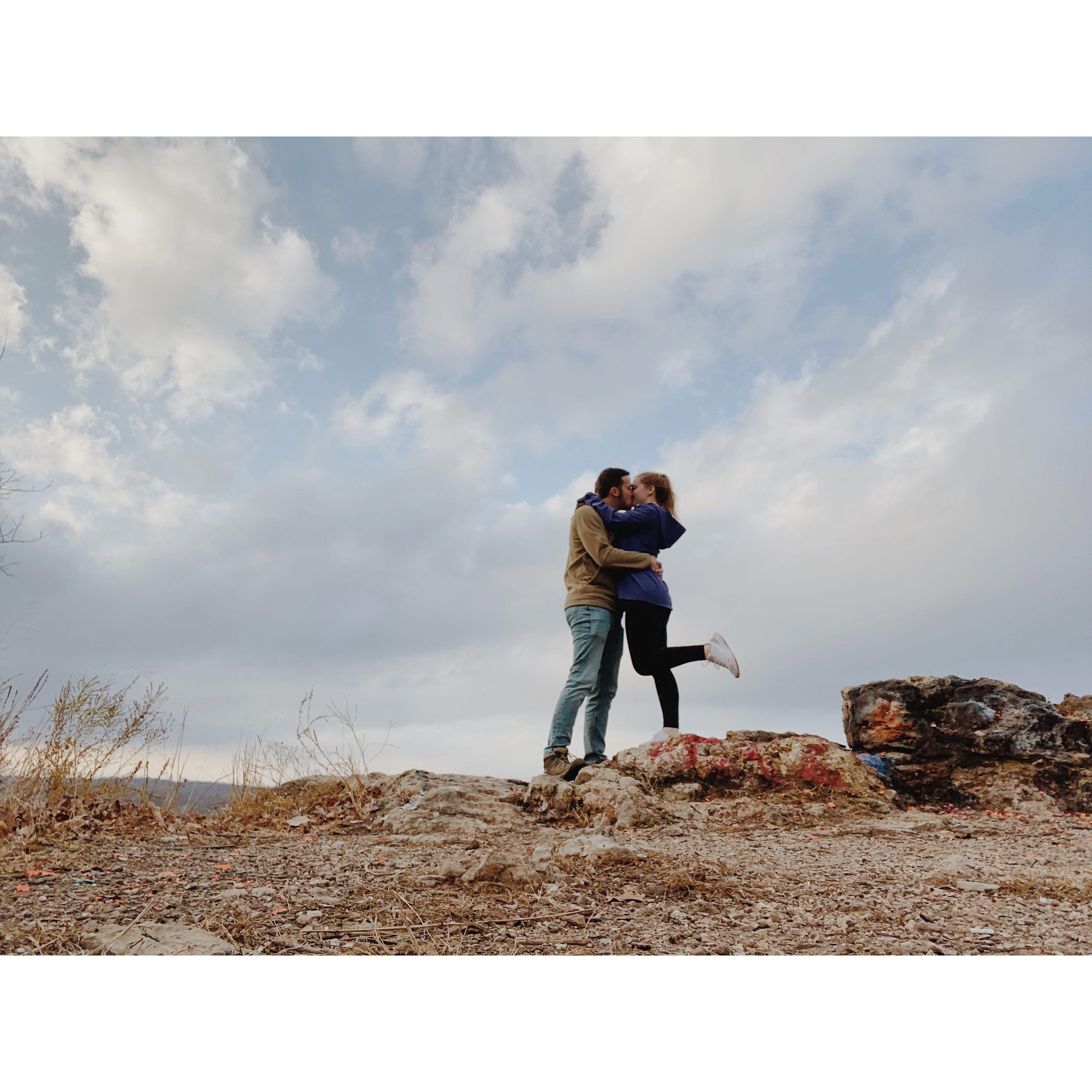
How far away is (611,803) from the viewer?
5520mm

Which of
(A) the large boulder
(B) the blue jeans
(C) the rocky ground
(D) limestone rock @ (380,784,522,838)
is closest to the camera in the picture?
(C) the rocky ground

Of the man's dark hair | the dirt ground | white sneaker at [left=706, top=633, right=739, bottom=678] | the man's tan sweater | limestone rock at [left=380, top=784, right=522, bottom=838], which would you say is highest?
the man's dark hair

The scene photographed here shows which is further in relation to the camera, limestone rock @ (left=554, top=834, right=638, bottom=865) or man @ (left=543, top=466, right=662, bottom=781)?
man @ (left=543, top=466, right=662, bottom=781)

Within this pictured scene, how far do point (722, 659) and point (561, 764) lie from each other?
61.9 inches

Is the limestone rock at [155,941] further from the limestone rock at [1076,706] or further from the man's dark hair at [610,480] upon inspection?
the limestone rock at [1076,706]

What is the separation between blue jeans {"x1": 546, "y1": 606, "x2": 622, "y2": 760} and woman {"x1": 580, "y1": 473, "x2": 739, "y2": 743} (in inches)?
7.3

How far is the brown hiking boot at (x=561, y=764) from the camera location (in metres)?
6.20

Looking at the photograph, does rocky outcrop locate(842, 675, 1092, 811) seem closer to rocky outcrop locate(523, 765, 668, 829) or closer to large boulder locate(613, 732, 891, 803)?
large boulder locate(613, 732, 891, 803)

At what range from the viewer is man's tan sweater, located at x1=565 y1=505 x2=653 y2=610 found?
6.17m

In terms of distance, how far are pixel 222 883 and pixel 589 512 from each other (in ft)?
12.6

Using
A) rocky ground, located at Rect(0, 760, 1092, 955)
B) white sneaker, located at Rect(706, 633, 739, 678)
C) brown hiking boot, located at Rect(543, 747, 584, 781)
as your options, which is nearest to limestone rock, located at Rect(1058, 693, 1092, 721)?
rocky ground, located at Rect(0, 760, 1092, 955)

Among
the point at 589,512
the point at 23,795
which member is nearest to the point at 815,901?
the point at 589,512

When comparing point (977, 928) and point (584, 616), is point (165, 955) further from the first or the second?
point (584, 616)

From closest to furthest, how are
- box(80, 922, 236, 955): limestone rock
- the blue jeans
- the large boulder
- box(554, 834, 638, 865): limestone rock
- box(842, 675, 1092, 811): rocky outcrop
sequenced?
box(80, 922, 236, 955): limestone rock, box(554, 834, 638, 865): limestone rock, the blue jeans, the large boulder, box(842, 675, 1092, 811): rocky outcrop
